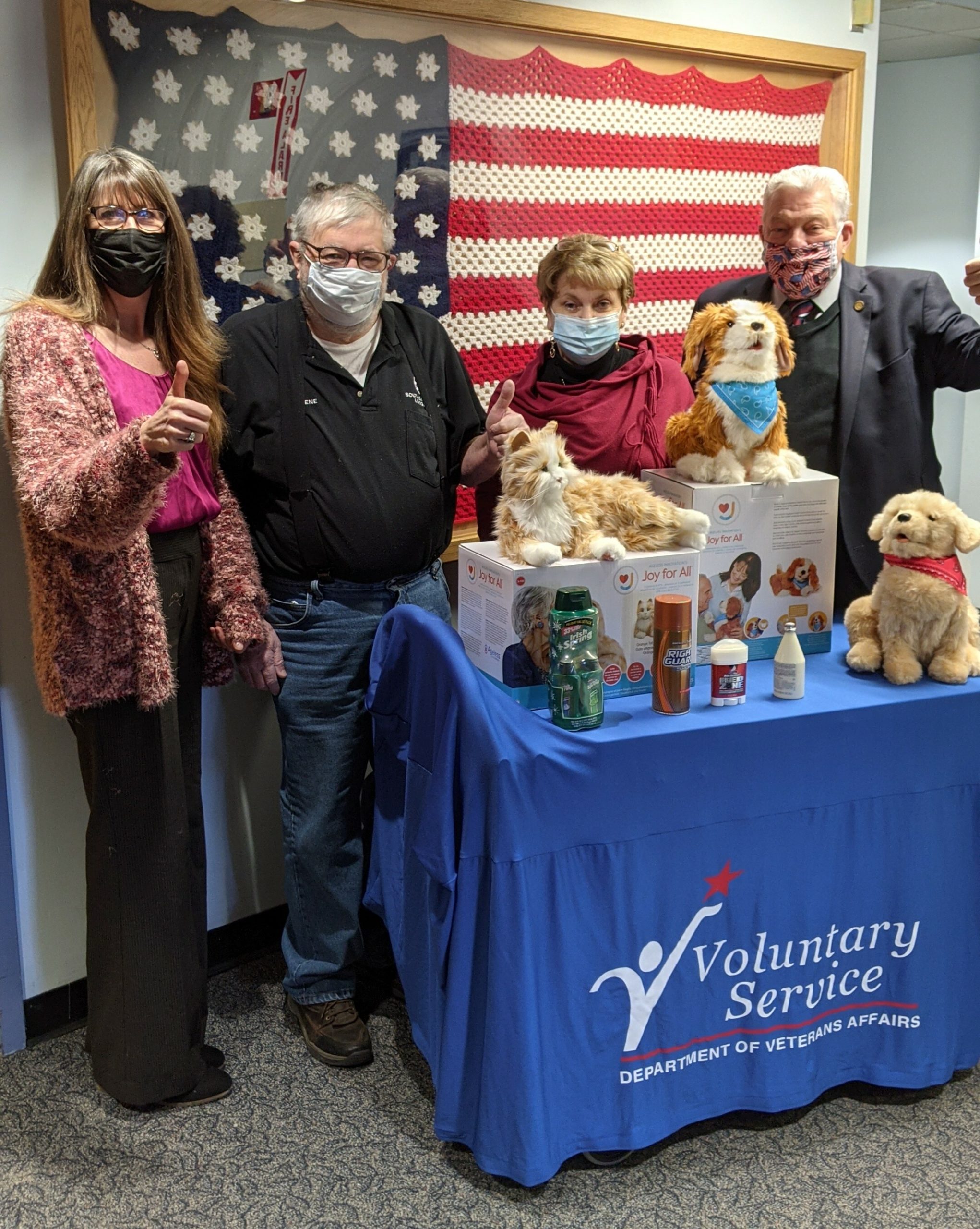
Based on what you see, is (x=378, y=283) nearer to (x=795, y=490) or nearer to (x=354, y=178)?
(x=354, y=178)

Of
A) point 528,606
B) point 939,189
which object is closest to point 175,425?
point 528,606

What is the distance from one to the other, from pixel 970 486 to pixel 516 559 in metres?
4.31

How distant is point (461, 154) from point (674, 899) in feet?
5.90

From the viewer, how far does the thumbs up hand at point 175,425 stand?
173 centimetres

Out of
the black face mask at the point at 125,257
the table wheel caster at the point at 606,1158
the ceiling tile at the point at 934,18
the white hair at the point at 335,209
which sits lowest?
the table wheel caster at the point at 606,1158

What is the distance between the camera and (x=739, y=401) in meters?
2.10

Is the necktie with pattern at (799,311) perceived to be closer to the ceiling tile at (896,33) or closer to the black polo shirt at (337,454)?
the black polo shirt at (337,454)

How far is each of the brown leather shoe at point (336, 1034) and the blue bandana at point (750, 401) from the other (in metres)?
1.43

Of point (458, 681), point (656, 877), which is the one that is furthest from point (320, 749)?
point (656, 877)

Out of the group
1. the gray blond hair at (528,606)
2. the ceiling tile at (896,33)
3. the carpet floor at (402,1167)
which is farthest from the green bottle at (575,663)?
the ceiling tile at (896,33)

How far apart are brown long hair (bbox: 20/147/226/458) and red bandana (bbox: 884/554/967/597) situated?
1.25m

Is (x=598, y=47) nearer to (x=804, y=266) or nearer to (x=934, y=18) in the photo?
(x=804, y=266)

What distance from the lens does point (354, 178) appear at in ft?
8.73

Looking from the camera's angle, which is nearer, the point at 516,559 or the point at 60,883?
the point at 516,559
